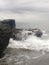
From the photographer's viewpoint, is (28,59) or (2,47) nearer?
(28,59)

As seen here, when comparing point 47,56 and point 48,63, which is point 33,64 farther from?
point 47,56

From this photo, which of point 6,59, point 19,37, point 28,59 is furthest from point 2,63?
point 19,37

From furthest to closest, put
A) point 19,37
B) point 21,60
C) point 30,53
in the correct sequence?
point 19,37
point 30,53
point 21,60

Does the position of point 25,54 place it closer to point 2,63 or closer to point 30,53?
point 30,53

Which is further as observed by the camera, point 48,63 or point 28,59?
point 28,59

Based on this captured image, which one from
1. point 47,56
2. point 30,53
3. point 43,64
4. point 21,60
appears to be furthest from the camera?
point 30,53

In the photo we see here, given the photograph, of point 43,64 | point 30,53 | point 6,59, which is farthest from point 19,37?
point 43,64

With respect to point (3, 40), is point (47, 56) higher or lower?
lower

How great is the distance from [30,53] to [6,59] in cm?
429

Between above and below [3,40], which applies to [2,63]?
below

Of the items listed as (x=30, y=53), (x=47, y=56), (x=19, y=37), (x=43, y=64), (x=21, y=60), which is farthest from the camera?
(x=19, y=37)

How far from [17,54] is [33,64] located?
17.2 feet

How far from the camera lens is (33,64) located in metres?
19.4

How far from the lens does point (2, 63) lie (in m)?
19.8
